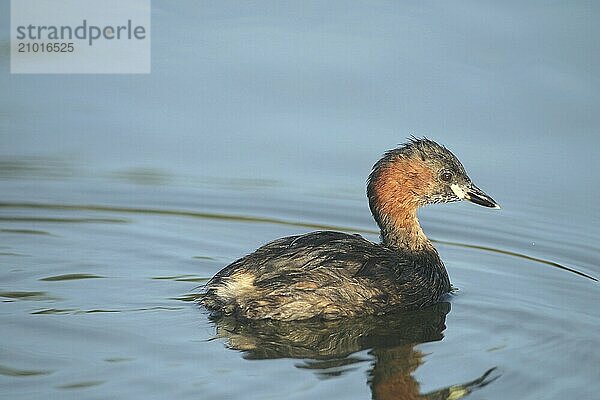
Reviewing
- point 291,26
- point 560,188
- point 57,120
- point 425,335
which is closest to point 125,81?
point 57,120

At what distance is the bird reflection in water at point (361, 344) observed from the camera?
725 cm

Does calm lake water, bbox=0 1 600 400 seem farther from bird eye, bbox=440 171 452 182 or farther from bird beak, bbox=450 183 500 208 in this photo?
bird eye, bbox=440 171 452 182

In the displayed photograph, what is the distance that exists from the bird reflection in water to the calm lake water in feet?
0.06

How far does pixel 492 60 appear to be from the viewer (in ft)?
40.3

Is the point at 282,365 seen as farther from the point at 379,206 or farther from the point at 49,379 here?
the point at 379,206

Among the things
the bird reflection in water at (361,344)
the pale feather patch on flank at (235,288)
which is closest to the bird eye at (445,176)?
the bird reflection in water at (361,344)

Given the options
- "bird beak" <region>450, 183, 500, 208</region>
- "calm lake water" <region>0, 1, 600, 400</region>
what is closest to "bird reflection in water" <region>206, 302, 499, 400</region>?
"calm lake water" <region>0, 1, 600, 400</region>

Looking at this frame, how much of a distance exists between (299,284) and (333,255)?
321 mm

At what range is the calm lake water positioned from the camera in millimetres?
7391

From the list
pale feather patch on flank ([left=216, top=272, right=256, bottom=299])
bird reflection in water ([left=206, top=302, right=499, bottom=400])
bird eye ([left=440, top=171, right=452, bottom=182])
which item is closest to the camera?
bird reflection in water ([left=206, top=302, right=499, bottom=400])

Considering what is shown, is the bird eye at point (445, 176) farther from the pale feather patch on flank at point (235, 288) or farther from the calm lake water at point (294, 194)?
the pale feather patch on flank at point (235, 288)

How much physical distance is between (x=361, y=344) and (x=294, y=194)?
2821 mm

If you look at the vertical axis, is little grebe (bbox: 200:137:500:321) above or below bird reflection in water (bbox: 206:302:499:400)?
above

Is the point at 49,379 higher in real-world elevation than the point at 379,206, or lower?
lower
